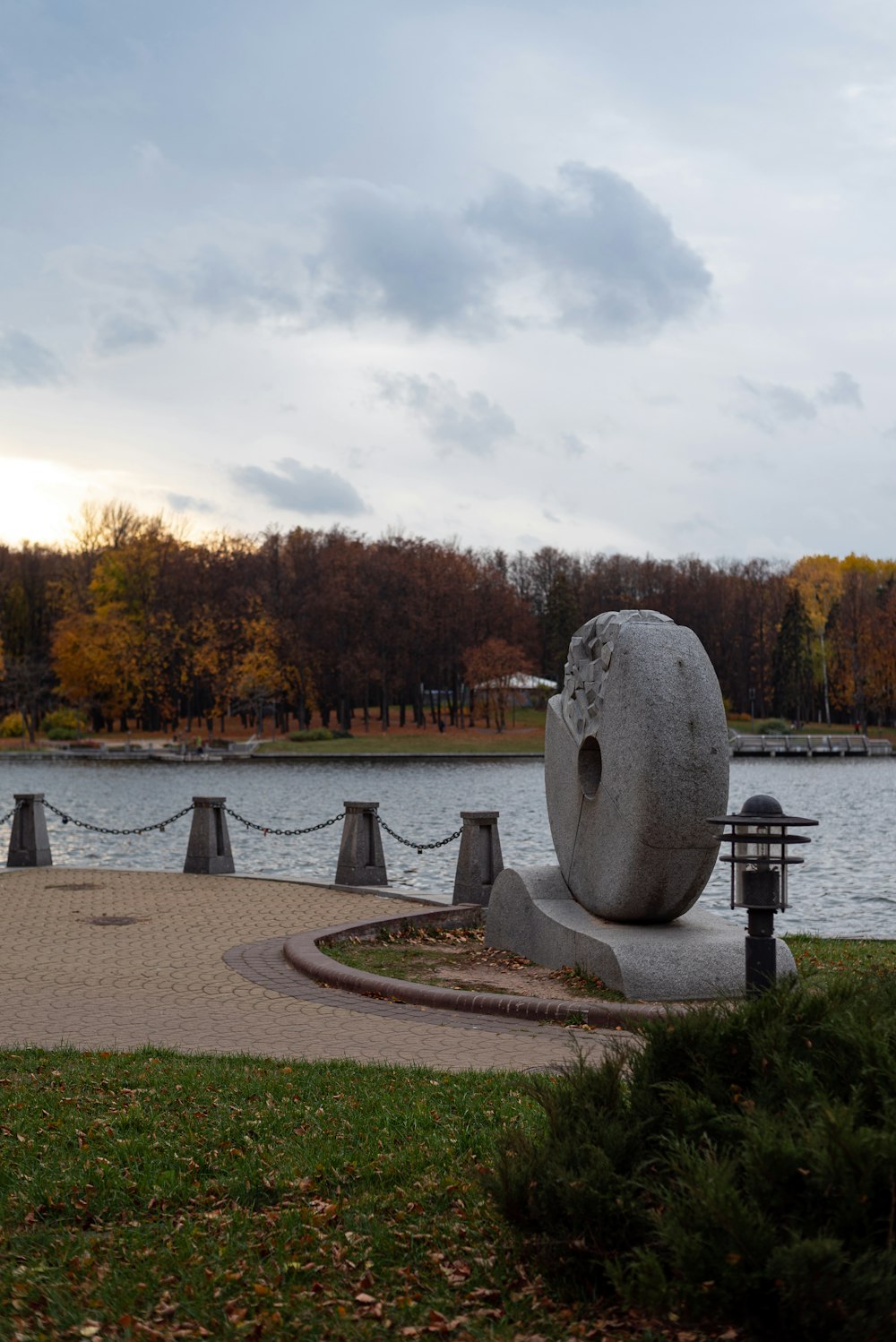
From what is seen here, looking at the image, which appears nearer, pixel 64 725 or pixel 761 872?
pixel 761 872

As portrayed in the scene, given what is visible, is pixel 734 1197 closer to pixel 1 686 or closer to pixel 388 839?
pixel 388 839

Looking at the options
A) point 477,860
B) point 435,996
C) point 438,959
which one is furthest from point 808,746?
point 435,996

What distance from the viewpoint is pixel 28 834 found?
20.7 metres

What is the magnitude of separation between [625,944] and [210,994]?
11.3 feet

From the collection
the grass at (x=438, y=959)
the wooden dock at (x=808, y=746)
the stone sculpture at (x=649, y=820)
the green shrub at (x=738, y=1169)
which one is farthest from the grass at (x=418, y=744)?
the green shrub at (x=738, y=1169)

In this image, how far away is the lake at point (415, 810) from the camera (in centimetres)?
2144

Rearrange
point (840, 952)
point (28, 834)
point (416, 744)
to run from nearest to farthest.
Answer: point (840, 952), point (28, 834), point (416, 744)

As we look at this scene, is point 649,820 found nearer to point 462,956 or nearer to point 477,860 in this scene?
point 462,956

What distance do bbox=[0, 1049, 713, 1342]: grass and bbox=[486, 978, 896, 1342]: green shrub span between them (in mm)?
244

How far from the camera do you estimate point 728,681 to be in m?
99.1

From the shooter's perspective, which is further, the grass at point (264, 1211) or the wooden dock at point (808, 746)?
the wooden dock at point (808, 746)

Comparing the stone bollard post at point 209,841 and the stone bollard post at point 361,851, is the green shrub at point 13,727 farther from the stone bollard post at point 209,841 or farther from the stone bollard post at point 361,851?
the stone bollard post at point 361,851

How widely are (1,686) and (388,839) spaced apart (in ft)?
186

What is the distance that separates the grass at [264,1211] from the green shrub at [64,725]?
74669mm
